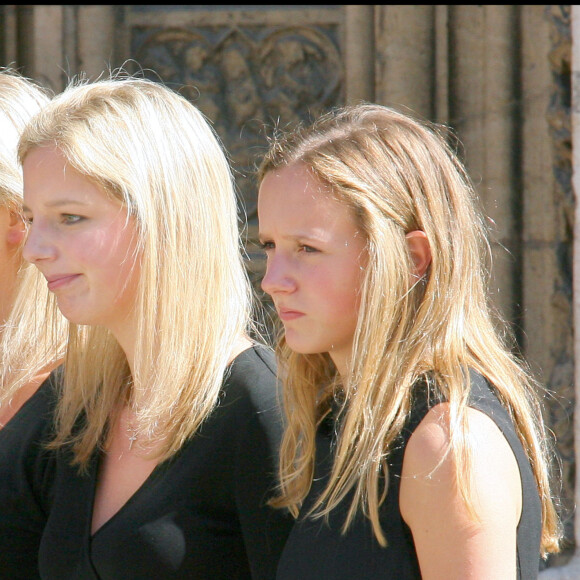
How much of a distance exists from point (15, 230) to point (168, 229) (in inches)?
23.9

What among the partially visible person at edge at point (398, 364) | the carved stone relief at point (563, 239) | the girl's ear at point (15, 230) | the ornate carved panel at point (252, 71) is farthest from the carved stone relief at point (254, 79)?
the partially visible person at edge at point (398, 364)

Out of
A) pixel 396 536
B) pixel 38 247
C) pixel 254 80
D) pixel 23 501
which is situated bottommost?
pixel 23 501

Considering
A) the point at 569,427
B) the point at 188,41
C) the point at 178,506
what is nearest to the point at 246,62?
the point at 188,41

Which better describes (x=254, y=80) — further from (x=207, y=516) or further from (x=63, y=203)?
(x=207, y=516)

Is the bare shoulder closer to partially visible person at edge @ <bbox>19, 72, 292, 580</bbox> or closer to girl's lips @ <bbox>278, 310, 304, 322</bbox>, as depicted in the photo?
girl's lips @ <bbox>278, 310, 304, 322</bbox>

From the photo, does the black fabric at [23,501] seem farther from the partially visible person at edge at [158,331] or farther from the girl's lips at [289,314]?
the girl's lips at [289,314]

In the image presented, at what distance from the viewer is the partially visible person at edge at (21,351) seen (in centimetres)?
205

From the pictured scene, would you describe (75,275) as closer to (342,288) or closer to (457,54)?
(342,288)

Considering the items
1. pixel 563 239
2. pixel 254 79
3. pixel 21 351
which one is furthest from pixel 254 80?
pixel 21 351

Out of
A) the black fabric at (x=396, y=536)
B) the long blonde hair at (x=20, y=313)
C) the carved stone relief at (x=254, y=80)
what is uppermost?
the carved stone relief at (x=254, y=80)

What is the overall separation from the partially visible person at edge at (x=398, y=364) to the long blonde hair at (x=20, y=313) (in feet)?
2.79

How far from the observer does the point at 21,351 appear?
7.39ft

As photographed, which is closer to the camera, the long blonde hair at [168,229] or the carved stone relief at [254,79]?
the long blonde hair at [168,229]

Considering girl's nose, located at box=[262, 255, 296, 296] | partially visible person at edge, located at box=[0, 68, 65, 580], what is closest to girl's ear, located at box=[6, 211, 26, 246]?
partially visible person at edge, located at box=[0, 68, 65, 580]
